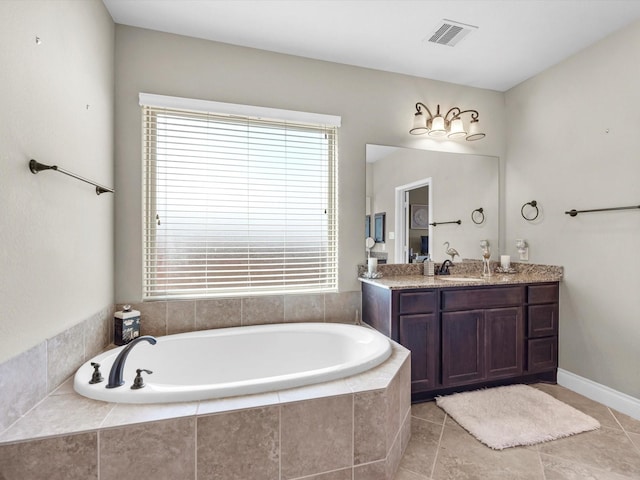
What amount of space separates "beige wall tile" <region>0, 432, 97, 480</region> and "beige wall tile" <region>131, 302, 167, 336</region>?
111cm

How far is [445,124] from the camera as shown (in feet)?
9.56

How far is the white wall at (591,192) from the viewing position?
86.1 inches

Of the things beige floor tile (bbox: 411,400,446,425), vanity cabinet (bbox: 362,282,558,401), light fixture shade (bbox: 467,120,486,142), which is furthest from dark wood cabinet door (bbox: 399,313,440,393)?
light fixture shade (bbox: 467,120,486,142)

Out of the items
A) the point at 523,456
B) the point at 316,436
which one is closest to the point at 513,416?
the point at 523,456

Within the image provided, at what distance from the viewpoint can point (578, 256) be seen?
8.25 ft

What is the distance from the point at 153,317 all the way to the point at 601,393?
126 inches

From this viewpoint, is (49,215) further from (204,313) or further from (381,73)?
(381,73)

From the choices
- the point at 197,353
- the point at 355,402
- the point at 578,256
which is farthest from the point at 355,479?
the point at 578,256

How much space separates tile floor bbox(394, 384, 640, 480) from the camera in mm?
1630

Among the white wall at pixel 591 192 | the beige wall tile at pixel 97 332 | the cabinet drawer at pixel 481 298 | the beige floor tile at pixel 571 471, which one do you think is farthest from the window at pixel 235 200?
the white wall at pixel 591 192

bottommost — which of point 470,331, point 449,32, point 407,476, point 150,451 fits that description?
point 407,476

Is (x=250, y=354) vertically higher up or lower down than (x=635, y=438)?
higher up

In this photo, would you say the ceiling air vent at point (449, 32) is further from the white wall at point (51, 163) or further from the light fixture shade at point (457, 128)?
the white wall at point (51, 163)

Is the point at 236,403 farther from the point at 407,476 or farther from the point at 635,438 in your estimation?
the point at 635,438
